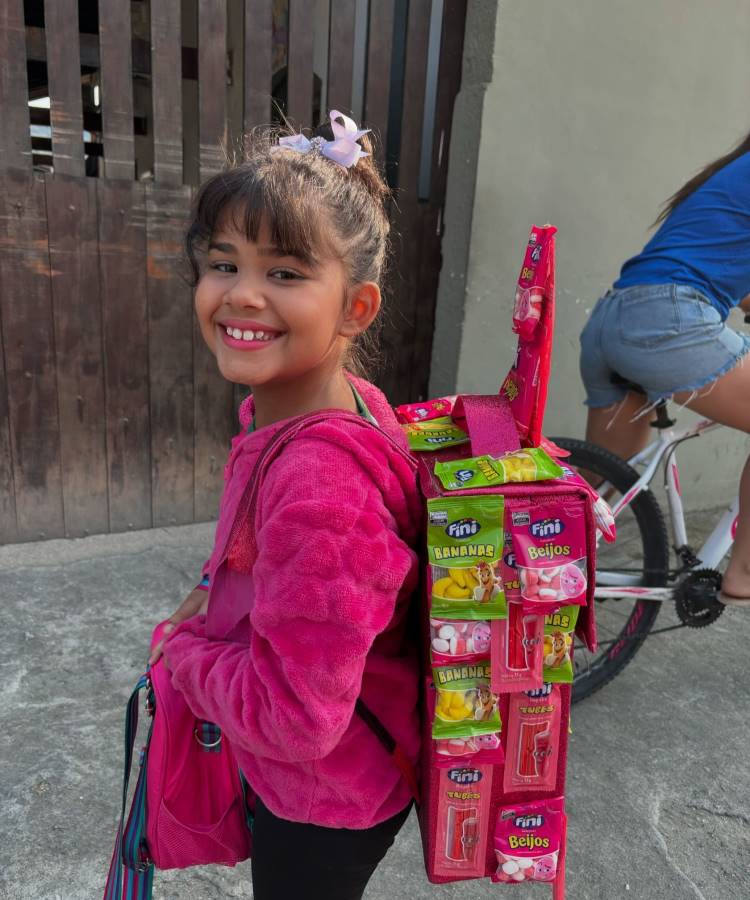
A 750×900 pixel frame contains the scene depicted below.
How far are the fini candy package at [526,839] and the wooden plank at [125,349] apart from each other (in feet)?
8.51

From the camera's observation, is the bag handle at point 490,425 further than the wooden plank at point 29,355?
No

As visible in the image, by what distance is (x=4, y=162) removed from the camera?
2803 millimetres

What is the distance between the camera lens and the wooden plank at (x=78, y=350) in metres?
2.94

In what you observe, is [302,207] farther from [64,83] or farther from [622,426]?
[64,83]

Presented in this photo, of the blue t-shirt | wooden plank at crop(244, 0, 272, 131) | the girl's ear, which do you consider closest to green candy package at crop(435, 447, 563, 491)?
the girl's ear

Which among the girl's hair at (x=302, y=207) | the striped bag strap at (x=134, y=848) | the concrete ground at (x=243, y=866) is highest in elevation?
the girl's hair at (x=302, y=207)

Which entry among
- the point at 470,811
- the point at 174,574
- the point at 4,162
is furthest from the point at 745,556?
the point at 4,162

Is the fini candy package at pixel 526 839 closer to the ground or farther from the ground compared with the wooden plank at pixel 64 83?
closer to the ground

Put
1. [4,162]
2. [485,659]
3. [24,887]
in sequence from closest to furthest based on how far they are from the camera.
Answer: [485,659]
[24,887]
[4,162]

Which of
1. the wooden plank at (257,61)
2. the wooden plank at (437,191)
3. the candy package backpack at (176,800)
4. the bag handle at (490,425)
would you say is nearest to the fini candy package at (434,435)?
the bag handle at (490,425)

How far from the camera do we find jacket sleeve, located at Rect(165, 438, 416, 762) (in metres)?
0.85

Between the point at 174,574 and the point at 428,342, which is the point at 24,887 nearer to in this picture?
the point at 174,574

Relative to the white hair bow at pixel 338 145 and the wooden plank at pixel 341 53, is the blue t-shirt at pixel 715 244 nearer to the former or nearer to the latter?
the white hair bow at pixel 338 145

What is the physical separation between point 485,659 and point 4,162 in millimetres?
2724
